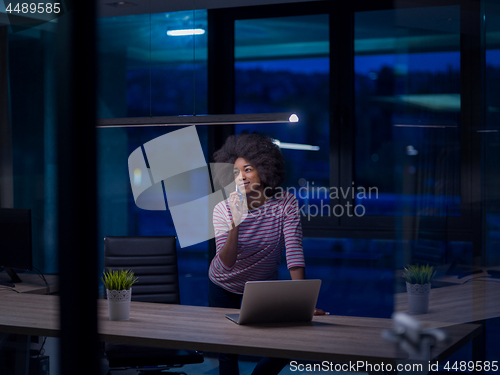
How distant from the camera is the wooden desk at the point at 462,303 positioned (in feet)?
7.80

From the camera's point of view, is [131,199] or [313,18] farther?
[131,199]

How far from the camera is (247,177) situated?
10.1ft

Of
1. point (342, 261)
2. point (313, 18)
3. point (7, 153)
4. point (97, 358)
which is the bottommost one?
point (342, 261)

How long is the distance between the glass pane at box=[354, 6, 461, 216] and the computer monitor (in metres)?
2.39

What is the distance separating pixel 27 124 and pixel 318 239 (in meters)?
2.57

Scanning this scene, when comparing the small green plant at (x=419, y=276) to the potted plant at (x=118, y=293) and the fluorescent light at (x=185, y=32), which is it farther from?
the fluorescent light at (x=185, y=32)

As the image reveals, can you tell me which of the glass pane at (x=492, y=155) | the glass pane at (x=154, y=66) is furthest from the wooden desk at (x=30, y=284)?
the glass pane at (x=492, y=155)

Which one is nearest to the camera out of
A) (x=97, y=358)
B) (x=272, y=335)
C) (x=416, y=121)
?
(x=97, y=358)

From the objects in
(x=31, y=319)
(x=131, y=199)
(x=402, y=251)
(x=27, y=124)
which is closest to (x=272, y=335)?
(x=31, y=319)

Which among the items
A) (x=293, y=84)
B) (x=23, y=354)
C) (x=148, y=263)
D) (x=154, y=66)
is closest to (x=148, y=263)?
(x=148, y=263)

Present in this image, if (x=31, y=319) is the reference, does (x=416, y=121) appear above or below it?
above

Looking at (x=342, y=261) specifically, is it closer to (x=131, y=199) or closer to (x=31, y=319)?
(x=131, y=199)

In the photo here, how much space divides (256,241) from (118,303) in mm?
805

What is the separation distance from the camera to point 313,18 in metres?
4.20
